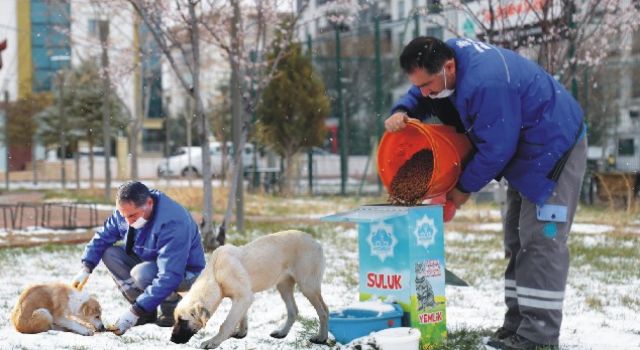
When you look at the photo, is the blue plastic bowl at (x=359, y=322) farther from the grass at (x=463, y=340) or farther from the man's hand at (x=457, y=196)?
the man's hand at (x=457, y=196)

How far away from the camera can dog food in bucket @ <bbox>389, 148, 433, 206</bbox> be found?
502 cm

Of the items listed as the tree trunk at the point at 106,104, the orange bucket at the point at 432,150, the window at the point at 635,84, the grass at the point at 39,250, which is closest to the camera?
the orange bucket at the point at 432,150

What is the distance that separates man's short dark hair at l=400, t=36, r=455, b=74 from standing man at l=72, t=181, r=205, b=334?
65.3 inches

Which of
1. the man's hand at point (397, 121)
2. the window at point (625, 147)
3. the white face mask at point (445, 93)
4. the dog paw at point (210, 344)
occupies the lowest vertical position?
the dog paw at point (210, 344)

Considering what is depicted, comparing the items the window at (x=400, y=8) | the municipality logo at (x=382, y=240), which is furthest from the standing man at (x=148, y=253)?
the window at (x=400, y=8)

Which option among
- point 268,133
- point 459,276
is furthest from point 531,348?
point 268,133

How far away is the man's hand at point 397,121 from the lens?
4.95 metres

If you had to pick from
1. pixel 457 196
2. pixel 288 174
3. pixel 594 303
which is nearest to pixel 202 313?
pixel 457 196

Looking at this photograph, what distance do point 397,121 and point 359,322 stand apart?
1.09 m

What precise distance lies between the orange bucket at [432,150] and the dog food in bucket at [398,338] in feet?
2.46

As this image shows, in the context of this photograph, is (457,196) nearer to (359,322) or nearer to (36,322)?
(359,322)

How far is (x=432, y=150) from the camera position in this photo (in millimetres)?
4875

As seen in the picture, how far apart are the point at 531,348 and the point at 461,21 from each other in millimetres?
12537

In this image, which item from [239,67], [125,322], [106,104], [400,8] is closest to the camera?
[125,322]
